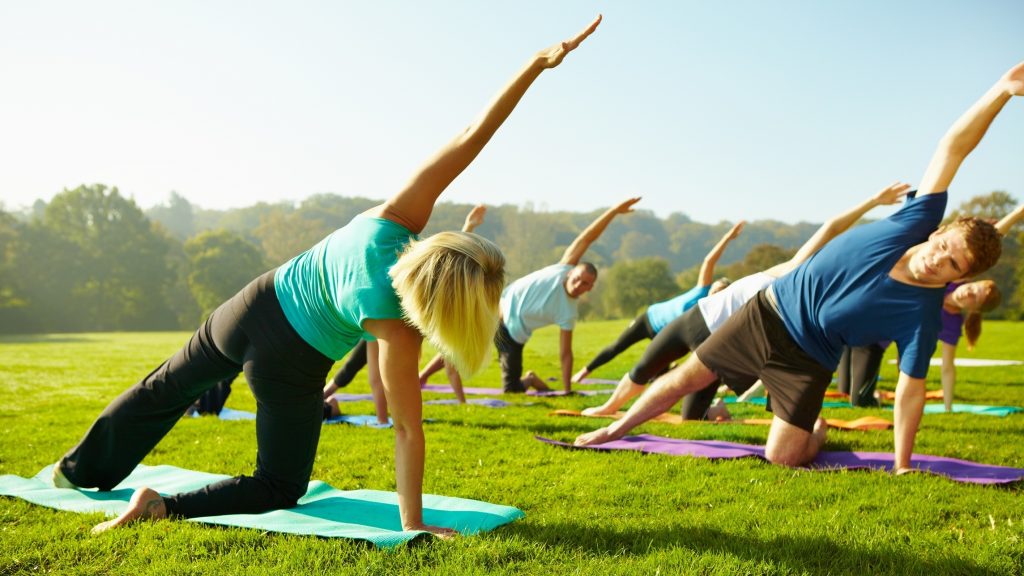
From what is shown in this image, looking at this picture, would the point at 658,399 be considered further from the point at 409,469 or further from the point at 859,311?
the point at 409,469

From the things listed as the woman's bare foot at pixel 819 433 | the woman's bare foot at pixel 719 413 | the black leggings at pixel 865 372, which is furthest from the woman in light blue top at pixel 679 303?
the woman's bare foot at pixel 819 433

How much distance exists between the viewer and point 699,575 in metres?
2.69

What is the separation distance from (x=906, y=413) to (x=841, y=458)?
2.36 feet

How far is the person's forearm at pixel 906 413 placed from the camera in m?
4.18

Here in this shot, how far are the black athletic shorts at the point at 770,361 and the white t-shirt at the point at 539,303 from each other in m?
3.72

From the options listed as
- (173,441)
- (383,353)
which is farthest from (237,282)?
(383,353)

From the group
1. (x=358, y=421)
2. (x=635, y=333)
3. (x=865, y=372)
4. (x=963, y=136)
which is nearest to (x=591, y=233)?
(x=635, y=333)

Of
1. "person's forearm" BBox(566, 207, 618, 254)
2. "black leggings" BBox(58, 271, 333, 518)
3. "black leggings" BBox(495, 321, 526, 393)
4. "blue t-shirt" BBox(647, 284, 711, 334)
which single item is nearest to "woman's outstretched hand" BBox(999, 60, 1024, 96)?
"black leggings" BBox(58, 271, 333, 518)

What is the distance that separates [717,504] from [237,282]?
53.6 m

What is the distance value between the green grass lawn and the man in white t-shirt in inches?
78.1

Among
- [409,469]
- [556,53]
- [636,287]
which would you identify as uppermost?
[556,53]

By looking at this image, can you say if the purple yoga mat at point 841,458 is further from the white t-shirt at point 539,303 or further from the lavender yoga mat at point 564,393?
the lavender yoga mat at point 564,393

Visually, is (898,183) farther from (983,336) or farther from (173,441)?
(983,336)

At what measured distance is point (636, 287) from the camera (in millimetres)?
48031
